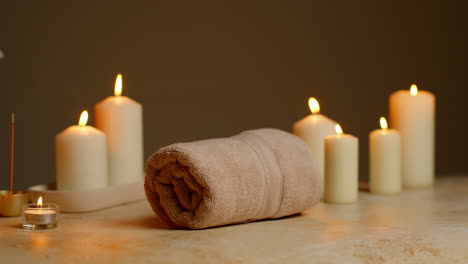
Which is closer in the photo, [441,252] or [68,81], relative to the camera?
[441,252]

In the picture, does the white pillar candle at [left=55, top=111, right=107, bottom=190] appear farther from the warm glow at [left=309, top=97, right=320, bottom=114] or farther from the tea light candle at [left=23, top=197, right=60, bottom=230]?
the warm glow at [left=309, top=97, right=320, bottom=114]

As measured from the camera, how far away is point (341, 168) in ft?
4.57

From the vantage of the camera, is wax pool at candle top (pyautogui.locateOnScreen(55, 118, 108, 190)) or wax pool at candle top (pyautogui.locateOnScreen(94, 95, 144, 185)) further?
wax pool at candle top (pyautogui.locateOnScreen(94, 95, 144, 185))

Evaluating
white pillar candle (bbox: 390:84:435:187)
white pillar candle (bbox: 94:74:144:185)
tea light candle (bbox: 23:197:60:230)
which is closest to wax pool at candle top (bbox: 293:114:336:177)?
white pillar candle (bbox: 390:84:435:187)

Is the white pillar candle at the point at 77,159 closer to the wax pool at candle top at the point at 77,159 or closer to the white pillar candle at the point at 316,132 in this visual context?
the wax pool at candle top at the point at 77,159

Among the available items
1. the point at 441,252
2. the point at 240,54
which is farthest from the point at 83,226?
the point at 240,54

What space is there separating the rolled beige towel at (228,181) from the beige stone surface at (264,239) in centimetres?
3

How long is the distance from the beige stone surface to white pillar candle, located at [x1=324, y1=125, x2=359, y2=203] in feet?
0.23

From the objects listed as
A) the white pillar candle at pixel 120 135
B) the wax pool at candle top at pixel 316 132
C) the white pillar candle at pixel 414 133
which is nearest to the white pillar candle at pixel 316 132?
the wax pool at candle top at pixel 316 132

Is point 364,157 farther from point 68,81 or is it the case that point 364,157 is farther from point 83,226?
point 83,226

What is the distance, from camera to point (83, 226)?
114 cm

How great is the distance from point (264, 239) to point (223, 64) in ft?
4.19

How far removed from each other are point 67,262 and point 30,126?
119cm

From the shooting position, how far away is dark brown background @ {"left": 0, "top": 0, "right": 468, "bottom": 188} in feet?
6.57
